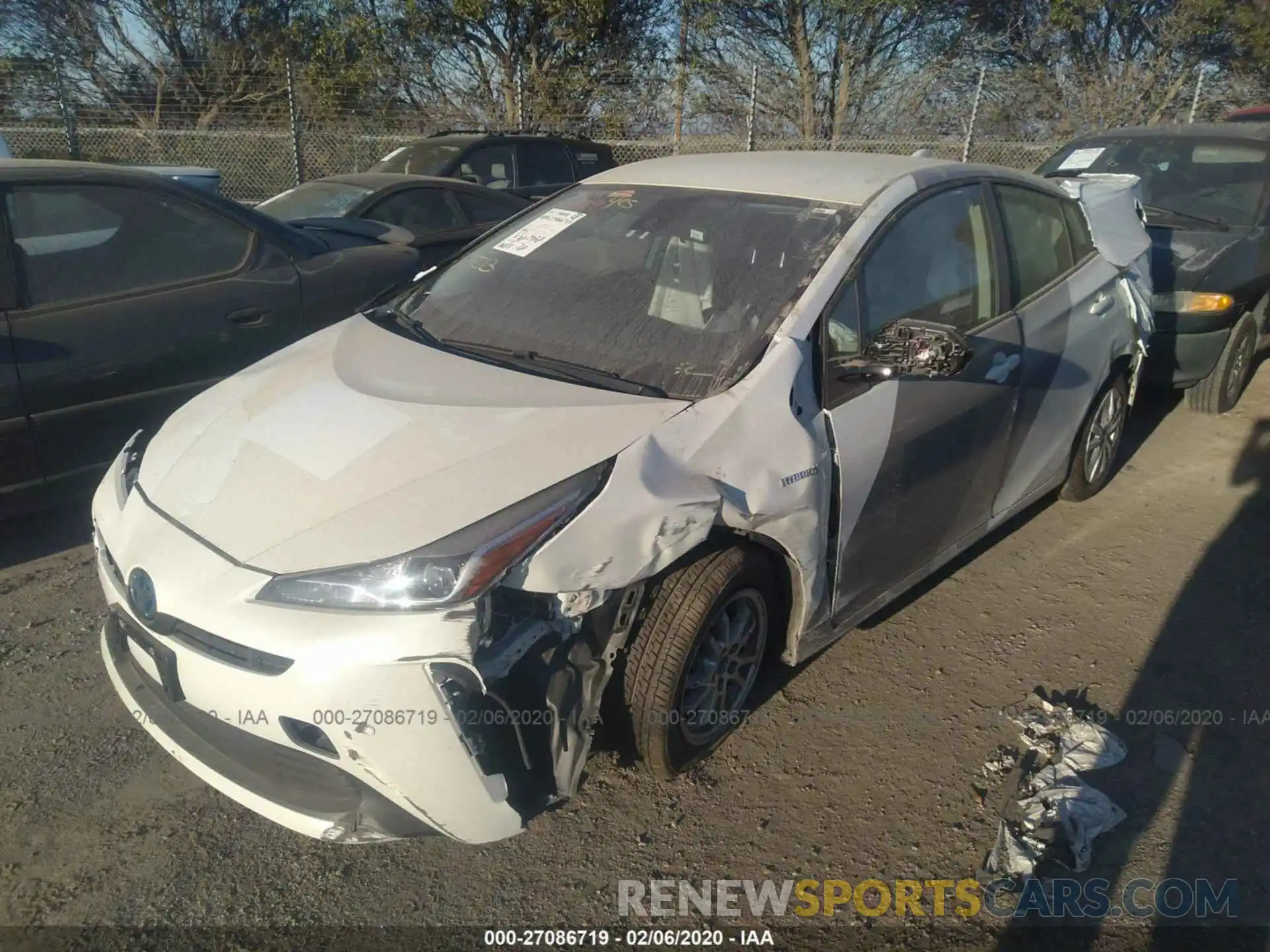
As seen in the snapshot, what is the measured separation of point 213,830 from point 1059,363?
10.7ft

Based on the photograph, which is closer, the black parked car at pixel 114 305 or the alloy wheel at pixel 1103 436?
the black parked car at pixel 114 305

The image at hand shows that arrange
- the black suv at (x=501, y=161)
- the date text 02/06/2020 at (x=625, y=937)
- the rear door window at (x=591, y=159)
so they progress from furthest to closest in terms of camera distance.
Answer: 1. the rear door window at (x=591, y=159)
2. the black suv at (x=501, y=161)
3. the date text 02/06/2020 at (x=625, y=937)

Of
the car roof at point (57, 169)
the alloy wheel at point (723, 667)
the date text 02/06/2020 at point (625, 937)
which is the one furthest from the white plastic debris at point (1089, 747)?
the car roof at point (57, 169)

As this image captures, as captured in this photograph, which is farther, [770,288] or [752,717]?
[752,717]

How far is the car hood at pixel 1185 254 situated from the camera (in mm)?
5258

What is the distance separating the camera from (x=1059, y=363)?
363 centimetres

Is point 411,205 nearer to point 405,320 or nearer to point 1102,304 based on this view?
point 405,320

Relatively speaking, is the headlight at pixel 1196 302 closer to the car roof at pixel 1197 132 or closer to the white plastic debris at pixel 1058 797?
the car roof at pixel 1197 132

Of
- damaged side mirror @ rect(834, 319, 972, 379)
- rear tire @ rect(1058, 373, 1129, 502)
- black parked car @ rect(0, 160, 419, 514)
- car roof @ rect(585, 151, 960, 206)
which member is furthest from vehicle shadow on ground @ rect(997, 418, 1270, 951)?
black parked car @ rect(0, 160, 419, 514)

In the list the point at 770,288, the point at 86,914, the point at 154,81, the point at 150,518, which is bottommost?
the point at 86,914

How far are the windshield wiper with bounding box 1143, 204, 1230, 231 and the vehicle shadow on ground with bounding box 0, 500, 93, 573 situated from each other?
→ 6014 mm

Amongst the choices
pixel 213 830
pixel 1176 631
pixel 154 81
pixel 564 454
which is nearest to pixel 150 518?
pixel 213 830

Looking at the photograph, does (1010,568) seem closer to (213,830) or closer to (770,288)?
(770,288)

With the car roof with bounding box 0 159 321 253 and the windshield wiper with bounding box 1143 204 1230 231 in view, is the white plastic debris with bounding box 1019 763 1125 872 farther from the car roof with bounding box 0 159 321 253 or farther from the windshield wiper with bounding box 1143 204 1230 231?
the windshield wiper with bounding box 1143 204 1230 231
